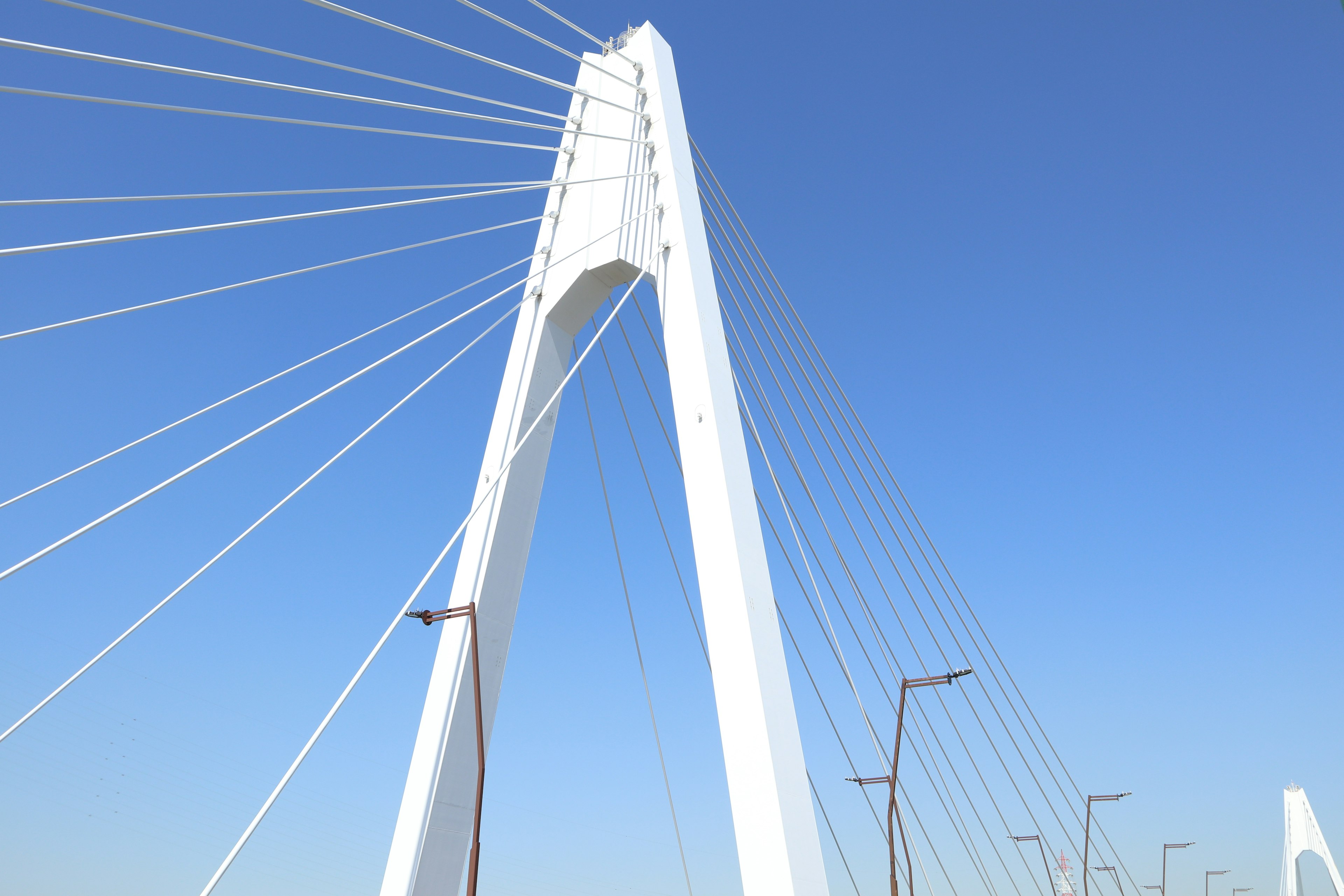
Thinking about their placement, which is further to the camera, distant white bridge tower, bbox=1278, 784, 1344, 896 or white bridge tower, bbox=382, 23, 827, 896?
distant white bridge tower, bbox=1278, 784, 1344, 896

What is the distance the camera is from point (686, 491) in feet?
22.5

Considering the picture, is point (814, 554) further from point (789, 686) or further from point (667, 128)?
point (667, 128)

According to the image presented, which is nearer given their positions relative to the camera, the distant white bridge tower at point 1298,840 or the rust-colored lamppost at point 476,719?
the rust-colored lamppost at point 476,719

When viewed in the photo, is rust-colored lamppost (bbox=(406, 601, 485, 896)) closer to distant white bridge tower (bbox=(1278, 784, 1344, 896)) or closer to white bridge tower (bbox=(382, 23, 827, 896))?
white bridge tower (bbox=(382, 23, 827, 896))

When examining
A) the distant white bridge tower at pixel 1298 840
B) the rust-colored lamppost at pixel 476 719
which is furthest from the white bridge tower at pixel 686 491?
the distant white bridge tower at pixel 1298 840

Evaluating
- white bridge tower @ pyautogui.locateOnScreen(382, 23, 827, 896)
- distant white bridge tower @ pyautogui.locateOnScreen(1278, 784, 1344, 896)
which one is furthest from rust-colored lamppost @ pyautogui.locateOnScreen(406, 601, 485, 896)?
distant white bridge tower @ pyautogui.locateOnScreen(1278, 784, 1344, 896)

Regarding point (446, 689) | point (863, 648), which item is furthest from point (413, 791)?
point (863, 648)

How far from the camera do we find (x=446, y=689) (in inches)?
287

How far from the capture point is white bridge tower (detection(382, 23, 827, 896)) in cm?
577

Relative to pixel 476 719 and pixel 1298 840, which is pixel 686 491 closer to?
pixel 476 719

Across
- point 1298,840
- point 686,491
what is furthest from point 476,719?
point 1298,840

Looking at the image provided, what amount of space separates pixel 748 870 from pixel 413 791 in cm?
294

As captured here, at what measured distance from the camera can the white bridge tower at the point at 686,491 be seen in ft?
18.9

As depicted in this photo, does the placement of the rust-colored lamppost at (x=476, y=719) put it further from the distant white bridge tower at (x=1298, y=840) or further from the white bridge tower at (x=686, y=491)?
the distant white bridge tower at (x=1298, y=840)
